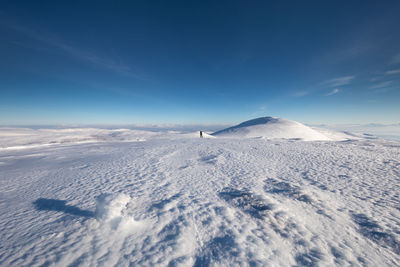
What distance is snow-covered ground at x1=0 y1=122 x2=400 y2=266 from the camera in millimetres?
3164

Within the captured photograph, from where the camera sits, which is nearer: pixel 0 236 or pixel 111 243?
pixel 111 243

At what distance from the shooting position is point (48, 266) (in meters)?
2.87

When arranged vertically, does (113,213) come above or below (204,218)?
above

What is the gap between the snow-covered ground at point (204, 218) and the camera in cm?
316

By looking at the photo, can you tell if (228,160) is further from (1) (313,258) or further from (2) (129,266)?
(2) (129,266)

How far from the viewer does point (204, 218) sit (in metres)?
4.45

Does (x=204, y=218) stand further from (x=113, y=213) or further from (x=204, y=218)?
(x=113, y=213)

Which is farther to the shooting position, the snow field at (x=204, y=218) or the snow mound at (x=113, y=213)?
the snow mound at (x=113, y=213)

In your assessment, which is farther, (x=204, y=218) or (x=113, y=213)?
(x=204, y=218)

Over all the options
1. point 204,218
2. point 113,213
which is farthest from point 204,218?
point 113,213

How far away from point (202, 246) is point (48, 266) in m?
3.15

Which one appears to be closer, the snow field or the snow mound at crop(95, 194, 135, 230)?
the snow field

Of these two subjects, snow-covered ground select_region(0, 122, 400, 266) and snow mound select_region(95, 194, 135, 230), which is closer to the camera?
snow-covered ground select_region(0, 122, 400, 266)

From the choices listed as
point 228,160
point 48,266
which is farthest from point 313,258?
point 228,160
